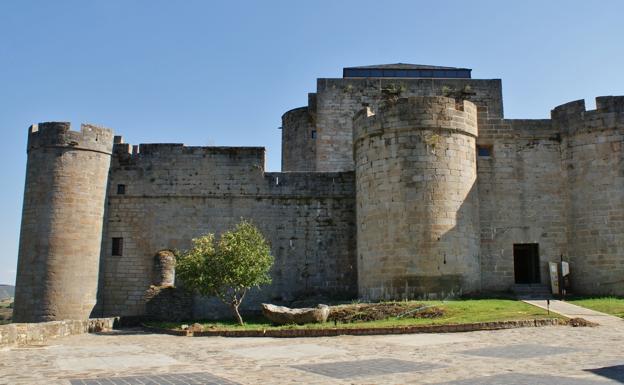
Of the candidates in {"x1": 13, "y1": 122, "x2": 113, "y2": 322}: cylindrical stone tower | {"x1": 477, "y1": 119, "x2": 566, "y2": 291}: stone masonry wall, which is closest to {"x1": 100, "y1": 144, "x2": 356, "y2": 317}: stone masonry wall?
{"x1": 13, "y1": 122, "x2": 113, "y2": 322}: cylindrical stone tower

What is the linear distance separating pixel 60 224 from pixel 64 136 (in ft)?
11.6

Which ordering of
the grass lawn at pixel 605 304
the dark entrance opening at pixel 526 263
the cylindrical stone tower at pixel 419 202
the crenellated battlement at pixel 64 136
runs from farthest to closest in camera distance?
the crenellated battlement at pixel 64 136, the dark entrance opening at pixel 526 263, the cylindrical stone tower at pixel 419 202, the grass lawn at pixel 605 304

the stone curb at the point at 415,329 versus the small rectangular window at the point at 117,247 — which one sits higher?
the small rectangular window at the point at 117,247

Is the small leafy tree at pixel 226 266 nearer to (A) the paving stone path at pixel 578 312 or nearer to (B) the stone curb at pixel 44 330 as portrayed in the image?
(B) the stone curb at pixel 44 330

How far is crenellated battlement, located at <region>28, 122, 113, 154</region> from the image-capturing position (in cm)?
2341

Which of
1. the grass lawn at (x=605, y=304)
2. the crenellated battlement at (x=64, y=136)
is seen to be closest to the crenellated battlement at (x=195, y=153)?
the crenellated battlement at (x=64, y=136)

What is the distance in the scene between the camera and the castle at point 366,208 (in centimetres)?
2041

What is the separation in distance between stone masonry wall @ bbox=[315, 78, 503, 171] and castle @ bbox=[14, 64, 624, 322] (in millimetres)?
4421

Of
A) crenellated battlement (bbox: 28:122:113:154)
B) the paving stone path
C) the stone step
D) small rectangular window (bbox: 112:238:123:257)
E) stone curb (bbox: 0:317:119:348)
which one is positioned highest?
crenellated battlement (bbox: 28:122:113:154)

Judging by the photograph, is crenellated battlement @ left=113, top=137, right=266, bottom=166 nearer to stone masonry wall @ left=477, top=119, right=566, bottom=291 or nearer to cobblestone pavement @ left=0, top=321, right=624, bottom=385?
stone masonry wall @ left=477, top=119, right=566, bottom=291

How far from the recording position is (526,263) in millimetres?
23141

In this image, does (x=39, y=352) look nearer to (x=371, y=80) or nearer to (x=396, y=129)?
(x=396, y=129)

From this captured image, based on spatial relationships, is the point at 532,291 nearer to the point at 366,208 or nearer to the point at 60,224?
the point at 366,208

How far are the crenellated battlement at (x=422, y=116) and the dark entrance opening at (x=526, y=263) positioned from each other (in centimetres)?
498
